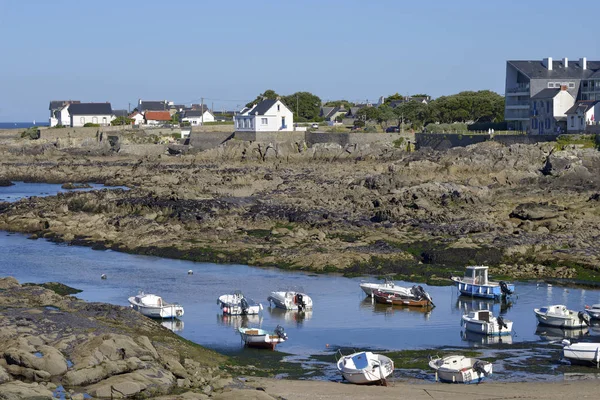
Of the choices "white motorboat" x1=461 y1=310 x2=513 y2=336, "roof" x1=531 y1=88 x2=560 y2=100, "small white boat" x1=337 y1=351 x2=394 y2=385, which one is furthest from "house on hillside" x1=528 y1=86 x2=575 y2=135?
"small white boat" x1=337 y1=351 x2=394 y2=385

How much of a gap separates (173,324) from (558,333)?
1031 cm

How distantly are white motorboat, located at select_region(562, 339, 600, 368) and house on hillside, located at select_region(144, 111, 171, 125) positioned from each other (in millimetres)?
86334

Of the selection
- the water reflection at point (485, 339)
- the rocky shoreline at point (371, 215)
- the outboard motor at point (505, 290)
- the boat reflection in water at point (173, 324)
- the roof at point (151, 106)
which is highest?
the roof at point (151, 106)

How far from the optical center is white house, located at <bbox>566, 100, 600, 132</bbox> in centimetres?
5878

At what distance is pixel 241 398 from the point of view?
56.3 ft

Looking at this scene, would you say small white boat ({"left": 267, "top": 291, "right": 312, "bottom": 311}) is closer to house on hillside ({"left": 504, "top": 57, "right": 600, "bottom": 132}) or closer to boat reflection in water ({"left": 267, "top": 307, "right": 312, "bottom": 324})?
boat reflection in water ({"left": 267, "top": 307, "right": 312, "bottom": 324})

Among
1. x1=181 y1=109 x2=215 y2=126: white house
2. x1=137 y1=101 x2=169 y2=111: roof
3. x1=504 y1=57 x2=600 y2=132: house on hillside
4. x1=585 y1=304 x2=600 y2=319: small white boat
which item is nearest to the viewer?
x1=585 y1=304 x2=600 y2=319: small white boat

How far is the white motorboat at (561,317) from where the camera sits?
2511 centimetres

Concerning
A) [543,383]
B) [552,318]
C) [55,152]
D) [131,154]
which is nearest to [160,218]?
[552,318]

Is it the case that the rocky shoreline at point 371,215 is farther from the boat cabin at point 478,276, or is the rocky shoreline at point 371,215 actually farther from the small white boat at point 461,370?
the small white boat at point 461,370

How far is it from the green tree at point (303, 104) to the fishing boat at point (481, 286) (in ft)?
238

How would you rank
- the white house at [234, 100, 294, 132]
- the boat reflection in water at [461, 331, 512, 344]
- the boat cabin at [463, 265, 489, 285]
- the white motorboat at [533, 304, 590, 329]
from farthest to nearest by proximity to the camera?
the white house at [234, 100, 294, 132]
the boat cabin at [463, 265, 489, 285]
the white motorboat at [533, 304, 590, 329]
the boat reflection in water at [461, 331, 512, 344]

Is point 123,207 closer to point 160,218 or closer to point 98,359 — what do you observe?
point 160,218

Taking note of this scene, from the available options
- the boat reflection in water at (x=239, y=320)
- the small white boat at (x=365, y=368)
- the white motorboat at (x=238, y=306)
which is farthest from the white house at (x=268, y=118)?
the small white boat at (x=365, y=368)
